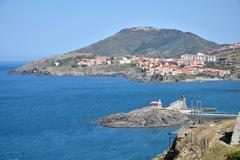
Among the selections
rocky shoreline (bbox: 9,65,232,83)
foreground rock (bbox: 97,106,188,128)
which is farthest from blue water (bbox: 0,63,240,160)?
rocky shoreline (bbox: 9,65,232,83)

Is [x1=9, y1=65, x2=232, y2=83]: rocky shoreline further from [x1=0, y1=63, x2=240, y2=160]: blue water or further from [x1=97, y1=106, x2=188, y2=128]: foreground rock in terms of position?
[x1=97, y1=106, x2=188, y2=128]: foreground rock

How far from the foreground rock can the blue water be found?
5.79 ft

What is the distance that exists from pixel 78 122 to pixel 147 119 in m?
6.99

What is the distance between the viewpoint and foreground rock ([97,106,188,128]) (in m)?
49.2

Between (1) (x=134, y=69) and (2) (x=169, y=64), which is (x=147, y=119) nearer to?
(1) (x=134, y=69)

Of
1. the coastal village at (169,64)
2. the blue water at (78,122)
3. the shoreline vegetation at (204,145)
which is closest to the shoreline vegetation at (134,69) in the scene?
the coastal village at (169,64)

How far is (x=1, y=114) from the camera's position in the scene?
2437 inches

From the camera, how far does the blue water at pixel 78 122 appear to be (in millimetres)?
37781

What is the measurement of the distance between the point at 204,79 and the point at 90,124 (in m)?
63.9

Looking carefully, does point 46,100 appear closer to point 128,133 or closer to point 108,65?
point 128,133

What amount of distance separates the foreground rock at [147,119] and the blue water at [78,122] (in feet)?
5.79

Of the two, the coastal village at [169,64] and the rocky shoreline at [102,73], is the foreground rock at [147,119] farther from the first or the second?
the coastal village at [169,64]

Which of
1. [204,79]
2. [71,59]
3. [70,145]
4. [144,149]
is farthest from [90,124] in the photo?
[71,59]

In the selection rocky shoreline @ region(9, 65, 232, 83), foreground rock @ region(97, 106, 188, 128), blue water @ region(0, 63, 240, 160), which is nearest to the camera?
blue water @ region(0, 63, 240, 160)
